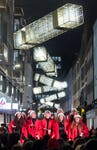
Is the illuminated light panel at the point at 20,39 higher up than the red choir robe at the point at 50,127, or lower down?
higher up

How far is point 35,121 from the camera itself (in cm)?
2192

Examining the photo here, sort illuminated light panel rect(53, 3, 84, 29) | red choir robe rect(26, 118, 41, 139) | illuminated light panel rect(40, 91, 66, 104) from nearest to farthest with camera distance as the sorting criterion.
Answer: red choir robe rect(26, 118, 41, 139), illuminated light panel rect(53, 3, 84, 29), illuminated light panel rect(40, 91, 66, 104)

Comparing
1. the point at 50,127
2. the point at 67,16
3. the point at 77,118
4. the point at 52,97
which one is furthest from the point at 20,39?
the point at 52,97

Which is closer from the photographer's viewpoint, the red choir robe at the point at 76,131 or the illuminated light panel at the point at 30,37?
the red choir robe at the point at 76,131

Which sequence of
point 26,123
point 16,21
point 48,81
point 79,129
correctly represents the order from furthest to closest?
point 48,81, point 16,21, point 26,123, point 79,129

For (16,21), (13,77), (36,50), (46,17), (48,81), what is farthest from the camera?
(48,81)

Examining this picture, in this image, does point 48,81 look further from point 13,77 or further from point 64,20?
point 64,20

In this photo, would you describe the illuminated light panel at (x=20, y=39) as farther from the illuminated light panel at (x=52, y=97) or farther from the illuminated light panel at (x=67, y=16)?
the illuminated light panel at (x=52, y=97)

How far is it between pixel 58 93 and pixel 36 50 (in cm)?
7062

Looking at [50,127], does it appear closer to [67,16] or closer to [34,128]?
Result: [34,128]

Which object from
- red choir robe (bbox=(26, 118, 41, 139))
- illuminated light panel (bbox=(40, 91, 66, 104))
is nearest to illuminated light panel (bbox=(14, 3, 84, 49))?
red choir robe (bbox=(26, 118, 41, 139))

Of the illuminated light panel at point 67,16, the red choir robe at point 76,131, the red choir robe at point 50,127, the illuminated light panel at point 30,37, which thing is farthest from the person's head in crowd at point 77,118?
the illuminated light panel at point 30,37

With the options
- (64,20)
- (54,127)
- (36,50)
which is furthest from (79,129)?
(36,50)

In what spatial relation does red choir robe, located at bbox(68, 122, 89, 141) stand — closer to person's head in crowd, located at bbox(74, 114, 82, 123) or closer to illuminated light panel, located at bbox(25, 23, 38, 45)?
person's head in crowd, located at bbox(74, 114, 82, 123)
